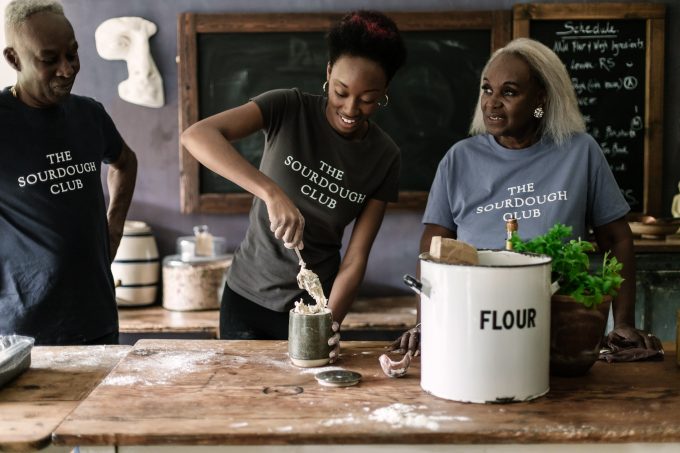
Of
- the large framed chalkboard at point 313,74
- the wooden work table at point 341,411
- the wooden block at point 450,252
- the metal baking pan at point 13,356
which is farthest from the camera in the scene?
the large framed chalkboard at point 313,74

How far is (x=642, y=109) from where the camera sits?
12.6ft

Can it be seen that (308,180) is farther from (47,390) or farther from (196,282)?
(196,282)

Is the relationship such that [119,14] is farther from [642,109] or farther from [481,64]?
[642,109]

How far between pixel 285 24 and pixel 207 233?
45.7 inches

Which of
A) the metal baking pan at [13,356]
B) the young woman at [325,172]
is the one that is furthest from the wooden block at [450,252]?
the metal baking pan at [13,356]

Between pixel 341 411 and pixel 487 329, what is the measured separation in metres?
0.31

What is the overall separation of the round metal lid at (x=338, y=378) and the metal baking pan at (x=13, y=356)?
66 cm

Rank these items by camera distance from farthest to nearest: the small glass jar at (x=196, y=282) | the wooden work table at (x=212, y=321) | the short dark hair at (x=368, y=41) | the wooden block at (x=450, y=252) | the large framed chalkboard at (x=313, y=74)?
the large framed chalkboard at (x=313, y=74) < the small glass jar at (x=196, y=282) < the wooden work table at (x=212, y=321) < the short dark hair at (x=368, y=41) < the wooden block at (x=450, y=252)

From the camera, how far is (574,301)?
4.82 ft

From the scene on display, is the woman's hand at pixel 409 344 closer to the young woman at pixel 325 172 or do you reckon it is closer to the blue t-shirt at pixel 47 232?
the young woman at pixel 325 172

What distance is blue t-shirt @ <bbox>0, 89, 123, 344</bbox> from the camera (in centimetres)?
214

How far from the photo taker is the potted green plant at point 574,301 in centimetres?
147

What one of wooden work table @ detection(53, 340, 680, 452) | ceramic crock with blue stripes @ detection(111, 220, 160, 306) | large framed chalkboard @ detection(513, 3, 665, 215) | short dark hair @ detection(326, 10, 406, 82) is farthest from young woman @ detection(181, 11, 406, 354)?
large framed chalkboard @ detection(513, 3, 665, 215)

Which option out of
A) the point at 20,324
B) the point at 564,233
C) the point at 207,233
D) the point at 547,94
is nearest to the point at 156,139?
the point at 207,233
